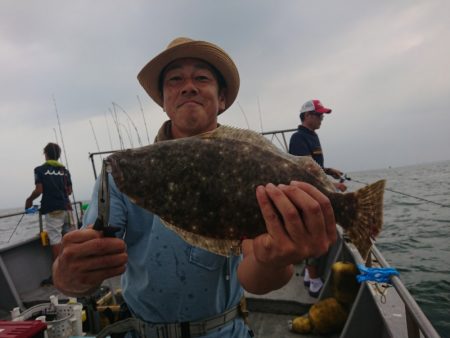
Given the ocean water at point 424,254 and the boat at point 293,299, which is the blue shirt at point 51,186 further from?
the ocean water at point 424,254

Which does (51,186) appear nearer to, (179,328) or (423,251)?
(179,328)

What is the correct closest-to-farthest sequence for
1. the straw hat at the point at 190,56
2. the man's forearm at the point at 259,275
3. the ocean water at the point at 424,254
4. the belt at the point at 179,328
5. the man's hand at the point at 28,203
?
the man's forearm at the point at 259,275 → the belt at the point at 179,328 → the straw hat at the point at 190,56 → the ocean water at the point at 424,254 → the man's hand at the point at 28,203

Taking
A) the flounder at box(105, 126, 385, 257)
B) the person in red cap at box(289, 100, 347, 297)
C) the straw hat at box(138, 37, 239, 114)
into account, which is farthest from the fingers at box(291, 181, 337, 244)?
the person in red cap at box(289, 100, 347, 297)

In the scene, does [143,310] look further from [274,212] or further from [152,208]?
[274,212]

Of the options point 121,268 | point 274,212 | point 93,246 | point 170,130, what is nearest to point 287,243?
point 274,212

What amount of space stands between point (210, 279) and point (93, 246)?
107cm

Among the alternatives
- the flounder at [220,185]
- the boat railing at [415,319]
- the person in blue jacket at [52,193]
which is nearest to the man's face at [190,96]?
the flounder at [220,185]

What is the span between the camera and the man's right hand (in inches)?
66.3

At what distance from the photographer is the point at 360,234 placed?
2088 mm

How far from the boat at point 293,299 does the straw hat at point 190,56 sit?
3.82 feet

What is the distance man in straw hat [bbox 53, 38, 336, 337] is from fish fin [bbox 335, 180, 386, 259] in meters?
0.19

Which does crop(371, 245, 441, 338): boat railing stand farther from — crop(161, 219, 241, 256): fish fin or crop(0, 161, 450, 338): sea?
crop(161, 219, 241, 256): fish fin

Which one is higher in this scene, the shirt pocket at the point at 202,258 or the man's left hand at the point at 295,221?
the man's left hand at the point at 295,221

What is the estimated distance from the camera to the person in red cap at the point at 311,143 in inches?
246
